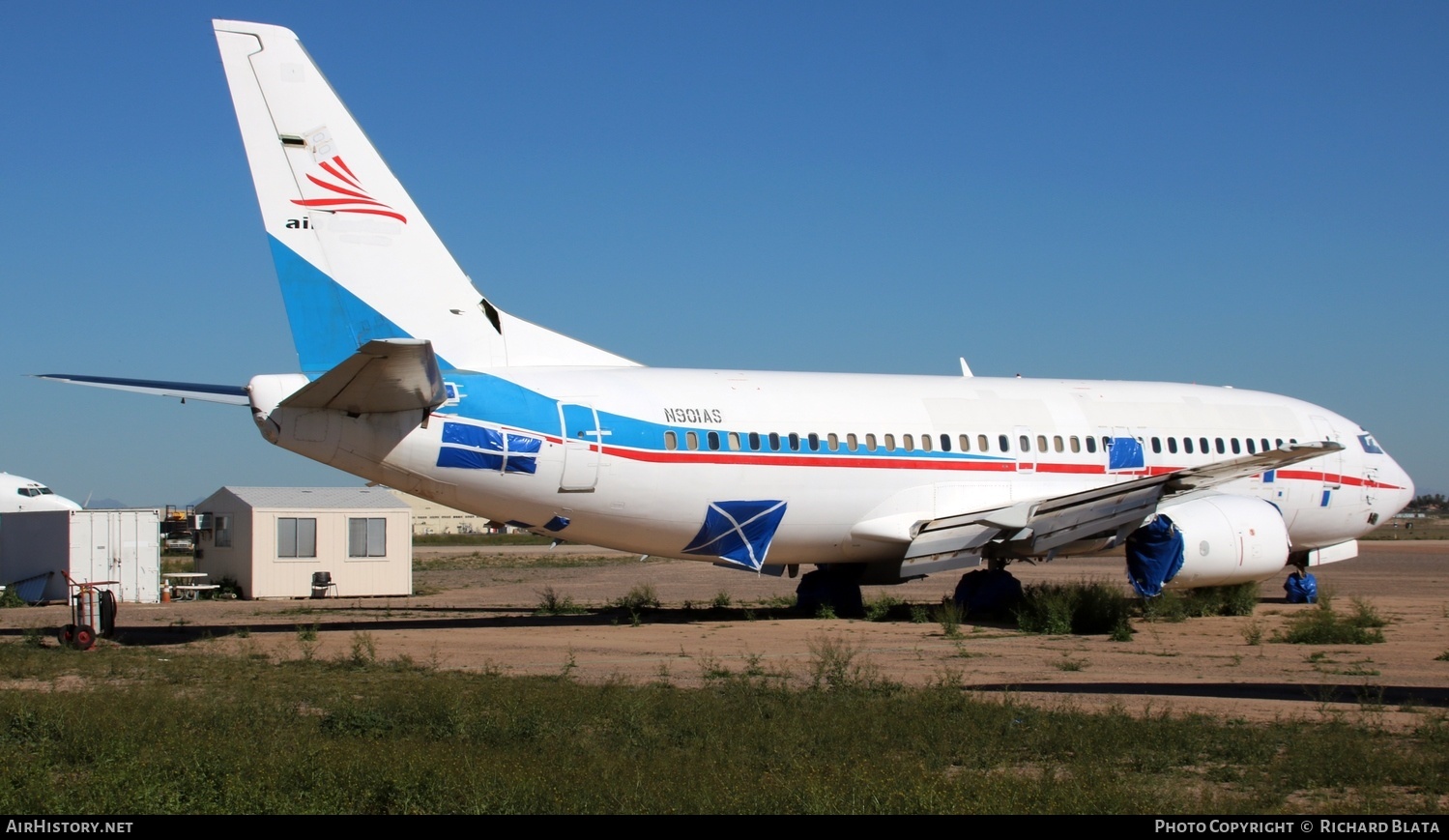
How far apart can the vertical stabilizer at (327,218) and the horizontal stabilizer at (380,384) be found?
87 centimetres

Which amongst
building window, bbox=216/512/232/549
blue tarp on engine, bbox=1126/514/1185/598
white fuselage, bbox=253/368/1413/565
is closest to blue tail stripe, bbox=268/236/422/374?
white fuselage, bbox=253/368/1413/565

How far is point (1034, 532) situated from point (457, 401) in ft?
29.8

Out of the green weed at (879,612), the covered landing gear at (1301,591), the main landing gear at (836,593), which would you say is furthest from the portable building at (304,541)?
the covered landing gear at (1301,591)

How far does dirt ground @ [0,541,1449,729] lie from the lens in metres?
12.4

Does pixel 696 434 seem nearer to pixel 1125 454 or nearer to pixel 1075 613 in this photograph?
pixel 1075 613

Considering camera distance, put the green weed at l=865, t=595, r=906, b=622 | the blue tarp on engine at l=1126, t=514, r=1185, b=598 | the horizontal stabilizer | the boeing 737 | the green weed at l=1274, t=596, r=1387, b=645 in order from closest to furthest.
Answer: the horizontal stabilizer < the boeing 737 < the green weed at l=1274, t=596, r=1387, b=645 < the blue tarp on engine at l=1126, t=514, r=1185, b=598 < the green weed at l=865, t=595, r=906, b=622

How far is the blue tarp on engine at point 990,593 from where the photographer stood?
70.2 feet

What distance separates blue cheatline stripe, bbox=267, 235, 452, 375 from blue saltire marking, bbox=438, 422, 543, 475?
5.58 ft

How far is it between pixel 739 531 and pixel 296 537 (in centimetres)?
1426

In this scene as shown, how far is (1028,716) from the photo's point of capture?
10.1m

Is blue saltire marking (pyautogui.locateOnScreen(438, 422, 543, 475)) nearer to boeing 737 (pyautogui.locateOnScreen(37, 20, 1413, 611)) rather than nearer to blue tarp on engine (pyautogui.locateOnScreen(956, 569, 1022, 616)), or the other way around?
boeing 737 (pyautogui.locateOnScreen(37, 20, 1413, 611))

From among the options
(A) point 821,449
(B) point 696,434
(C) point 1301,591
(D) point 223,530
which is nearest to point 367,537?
(D) point 223,530

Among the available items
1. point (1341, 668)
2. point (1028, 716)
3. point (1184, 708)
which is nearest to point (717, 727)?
point (1028, 716)
